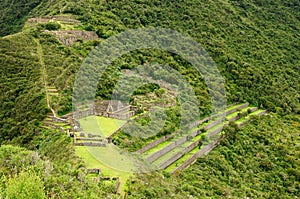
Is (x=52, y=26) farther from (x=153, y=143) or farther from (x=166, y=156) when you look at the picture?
(x=166, y=156)

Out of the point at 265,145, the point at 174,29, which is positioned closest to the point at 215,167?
the point at 265,145

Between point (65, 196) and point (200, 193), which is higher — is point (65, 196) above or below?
above

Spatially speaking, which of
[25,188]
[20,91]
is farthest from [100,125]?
[25,188]

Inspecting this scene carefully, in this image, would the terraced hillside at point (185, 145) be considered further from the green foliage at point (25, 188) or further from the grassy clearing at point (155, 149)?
the green foliage at point (25, 188)

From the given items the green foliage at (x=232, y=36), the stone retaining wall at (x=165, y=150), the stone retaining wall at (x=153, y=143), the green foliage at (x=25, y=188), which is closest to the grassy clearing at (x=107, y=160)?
the stone retaining wall at (x=153, y=143)

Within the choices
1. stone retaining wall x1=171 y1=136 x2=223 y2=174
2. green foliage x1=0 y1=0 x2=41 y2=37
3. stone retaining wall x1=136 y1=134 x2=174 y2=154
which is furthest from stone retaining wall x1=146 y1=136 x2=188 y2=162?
green foliage x1=0 y1=0 x2=41 y2=37

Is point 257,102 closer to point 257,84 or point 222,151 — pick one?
point 257,84
